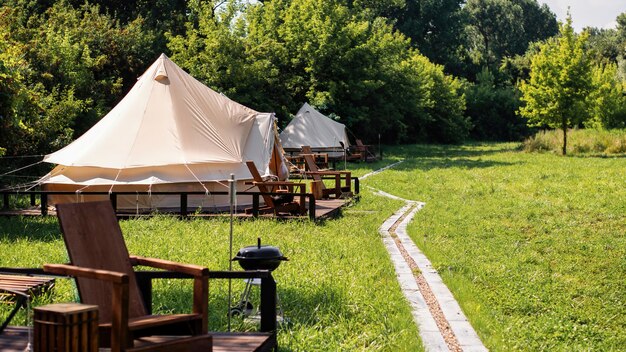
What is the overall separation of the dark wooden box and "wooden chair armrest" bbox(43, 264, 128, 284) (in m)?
0.28

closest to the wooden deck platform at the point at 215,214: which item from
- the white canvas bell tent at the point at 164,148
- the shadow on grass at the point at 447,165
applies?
the white canvas bell tent at the point at 164,148

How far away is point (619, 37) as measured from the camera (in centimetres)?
8675

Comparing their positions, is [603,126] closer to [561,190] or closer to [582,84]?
[582,84]

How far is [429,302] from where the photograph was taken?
8.09 meters

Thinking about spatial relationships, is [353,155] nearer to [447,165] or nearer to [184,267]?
[447,165]

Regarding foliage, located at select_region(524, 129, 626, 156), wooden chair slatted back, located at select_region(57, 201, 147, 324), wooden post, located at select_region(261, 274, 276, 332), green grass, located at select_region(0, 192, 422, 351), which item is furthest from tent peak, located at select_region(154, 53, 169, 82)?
foliage, located at select_region(524, 129, 626, 156)

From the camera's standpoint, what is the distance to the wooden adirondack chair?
14.2ft

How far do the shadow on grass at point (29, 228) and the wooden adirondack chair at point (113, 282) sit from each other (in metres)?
6.86

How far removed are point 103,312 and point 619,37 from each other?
90566 millimetres

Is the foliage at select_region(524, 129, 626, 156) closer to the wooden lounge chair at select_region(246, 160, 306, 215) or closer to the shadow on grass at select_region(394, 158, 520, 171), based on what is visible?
the shadow on grass at select_region(394, 158, 520, 171)

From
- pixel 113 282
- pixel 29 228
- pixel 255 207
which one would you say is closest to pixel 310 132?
pixel 255 207

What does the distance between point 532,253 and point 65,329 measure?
28.4 feet

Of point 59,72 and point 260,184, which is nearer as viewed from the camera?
point 260,184

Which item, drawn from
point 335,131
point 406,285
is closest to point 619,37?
point 335,131
